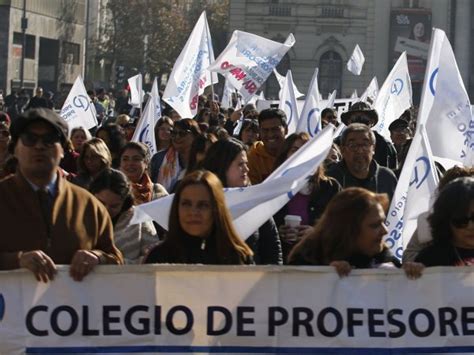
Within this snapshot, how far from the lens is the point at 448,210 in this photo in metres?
6.64

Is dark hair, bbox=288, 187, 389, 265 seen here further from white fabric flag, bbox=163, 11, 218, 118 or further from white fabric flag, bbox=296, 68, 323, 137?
white fabric flag, bbox=163, 11, 218, 118

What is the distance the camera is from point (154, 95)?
1698cm

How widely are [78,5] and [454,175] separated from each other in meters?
72.7

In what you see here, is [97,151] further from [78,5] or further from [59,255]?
[78,5]

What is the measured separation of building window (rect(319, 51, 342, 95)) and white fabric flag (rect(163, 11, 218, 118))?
55807 mm

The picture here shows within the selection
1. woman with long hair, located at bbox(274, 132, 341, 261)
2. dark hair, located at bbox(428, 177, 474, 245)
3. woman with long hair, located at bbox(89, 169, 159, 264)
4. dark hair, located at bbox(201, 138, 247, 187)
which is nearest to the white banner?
dark hair, located at bbox(428, 177, 474, 245)

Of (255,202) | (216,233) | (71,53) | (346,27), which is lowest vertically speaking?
(216,233)

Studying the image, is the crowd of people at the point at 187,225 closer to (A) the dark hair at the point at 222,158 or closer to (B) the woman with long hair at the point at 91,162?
(A) the dark hair at the point at 222,158

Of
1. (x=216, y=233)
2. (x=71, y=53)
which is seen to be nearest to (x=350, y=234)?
(x=216, y=233)

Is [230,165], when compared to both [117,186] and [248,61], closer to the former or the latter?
[117,186]

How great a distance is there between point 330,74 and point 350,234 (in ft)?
226

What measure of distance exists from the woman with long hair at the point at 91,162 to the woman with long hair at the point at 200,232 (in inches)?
131

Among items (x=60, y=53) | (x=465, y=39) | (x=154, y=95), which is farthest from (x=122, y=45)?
(x=154, y=95)

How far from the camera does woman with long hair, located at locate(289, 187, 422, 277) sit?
6473 mm
